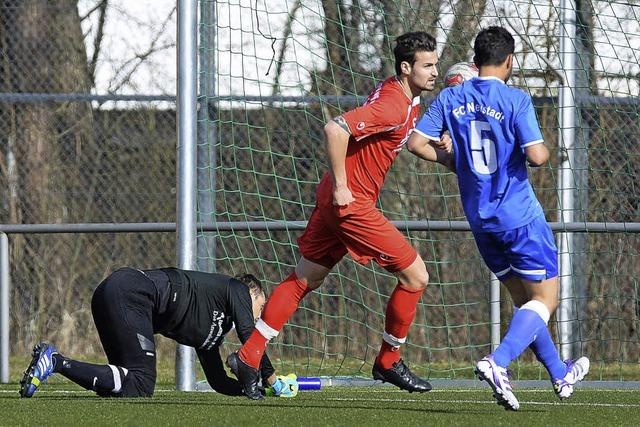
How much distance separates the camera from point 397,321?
684 cm

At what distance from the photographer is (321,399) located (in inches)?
275

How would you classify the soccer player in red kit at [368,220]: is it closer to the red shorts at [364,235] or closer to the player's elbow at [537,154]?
the red shorts at [364,235]

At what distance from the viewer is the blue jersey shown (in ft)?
19.1

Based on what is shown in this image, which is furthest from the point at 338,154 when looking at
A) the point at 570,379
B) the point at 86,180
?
the point at 86,180

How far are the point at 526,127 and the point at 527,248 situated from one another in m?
0.52

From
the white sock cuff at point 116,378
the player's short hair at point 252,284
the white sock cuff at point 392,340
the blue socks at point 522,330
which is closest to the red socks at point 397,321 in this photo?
the white sock cuff at point 392,340

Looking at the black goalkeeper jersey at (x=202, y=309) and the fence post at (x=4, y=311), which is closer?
the black goalkeeper jersey at (x=202, y=309)

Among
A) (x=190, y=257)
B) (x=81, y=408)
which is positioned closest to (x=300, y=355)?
(x=190, y=257)

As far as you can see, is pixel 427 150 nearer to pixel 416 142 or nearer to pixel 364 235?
pixel 416 142

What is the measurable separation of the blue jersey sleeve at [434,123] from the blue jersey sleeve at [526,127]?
38 cm

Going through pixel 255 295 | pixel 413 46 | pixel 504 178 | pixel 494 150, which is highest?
pixel 413 46

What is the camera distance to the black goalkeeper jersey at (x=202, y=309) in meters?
7.00

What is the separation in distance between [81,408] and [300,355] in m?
4.87

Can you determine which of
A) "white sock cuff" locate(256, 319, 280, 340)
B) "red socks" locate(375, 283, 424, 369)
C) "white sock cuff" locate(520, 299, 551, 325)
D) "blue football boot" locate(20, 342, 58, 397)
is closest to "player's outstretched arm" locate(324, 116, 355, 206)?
"red socks" locate(375, 283, 424, 369)
